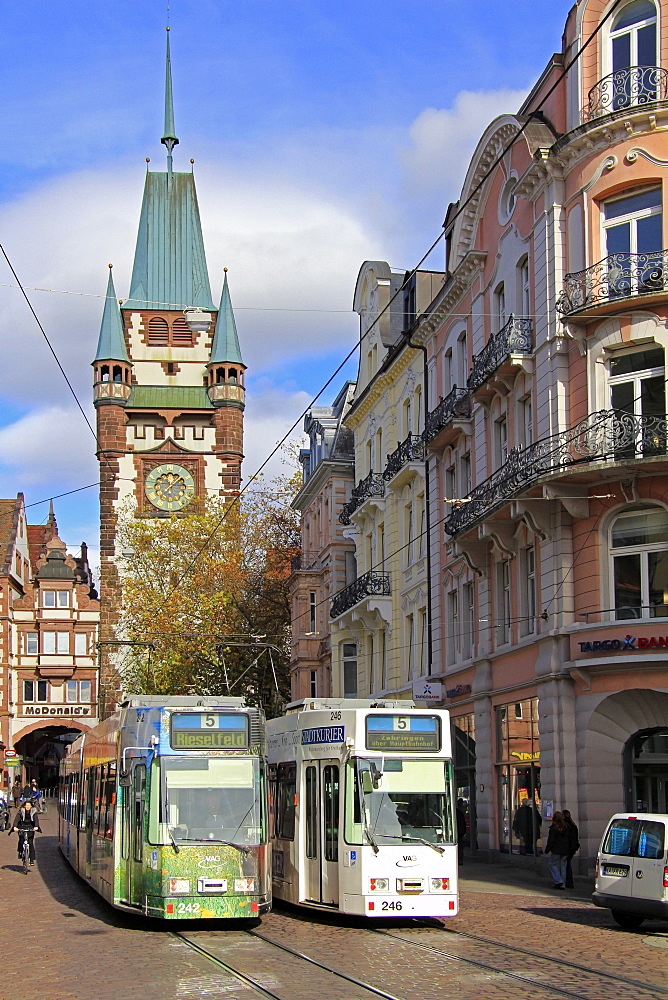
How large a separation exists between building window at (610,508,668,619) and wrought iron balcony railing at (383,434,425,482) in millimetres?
12660

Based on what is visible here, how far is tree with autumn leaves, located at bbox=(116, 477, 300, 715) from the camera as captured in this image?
61.0m

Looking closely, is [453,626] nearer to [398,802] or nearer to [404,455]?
[404,455]

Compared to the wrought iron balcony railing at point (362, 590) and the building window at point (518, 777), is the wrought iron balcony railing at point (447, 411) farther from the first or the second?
the building window at point (518, 777)

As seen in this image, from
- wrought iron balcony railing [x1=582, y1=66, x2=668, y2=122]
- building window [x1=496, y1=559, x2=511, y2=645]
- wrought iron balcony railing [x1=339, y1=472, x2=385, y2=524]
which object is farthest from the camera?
wrought iron balcony railing [x1=339, y1=472, x2=385, y2=524]

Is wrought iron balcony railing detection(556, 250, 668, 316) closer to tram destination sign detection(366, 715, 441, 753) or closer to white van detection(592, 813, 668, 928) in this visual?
tram destination sign detection(366, 715, 441, 753)

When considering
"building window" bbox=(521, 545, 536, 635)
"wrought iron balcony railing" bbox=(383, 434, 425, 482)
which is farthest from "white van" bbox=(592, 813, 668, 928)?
"wrought iron balcony railing" bbox=(383, 434, 425, 482)

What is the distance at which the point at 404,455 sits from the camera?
41000 millimetres

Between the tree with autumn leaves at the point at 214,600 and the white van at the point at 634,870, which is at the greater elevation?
the tree with autumn leaves at the point at 214,600

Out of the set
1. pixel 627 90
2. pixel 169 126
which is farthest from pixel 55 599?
pixel 627 90

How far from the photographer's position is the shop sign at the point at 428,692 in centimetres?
3522

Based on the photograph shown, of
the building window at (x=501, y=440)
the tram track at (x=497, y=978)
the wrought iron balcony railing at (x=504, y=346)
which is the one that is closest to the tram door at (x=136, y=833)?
the tram track at (x=497, y=978)

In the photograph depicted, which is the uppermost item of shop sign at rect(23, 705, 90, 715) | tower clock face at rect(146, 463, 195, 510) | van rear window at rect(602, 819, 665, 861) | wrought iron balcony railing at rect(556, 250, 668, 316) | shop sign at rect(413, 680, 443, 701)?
tower clock face at rect(146, 463, 195, 510)

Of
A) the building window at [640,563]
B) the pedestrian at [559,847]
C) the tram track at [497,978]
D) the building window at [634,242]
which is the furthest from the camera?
the building window at [634,242]

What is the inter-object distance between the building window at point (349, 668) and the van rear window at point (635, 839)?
29.0 m
